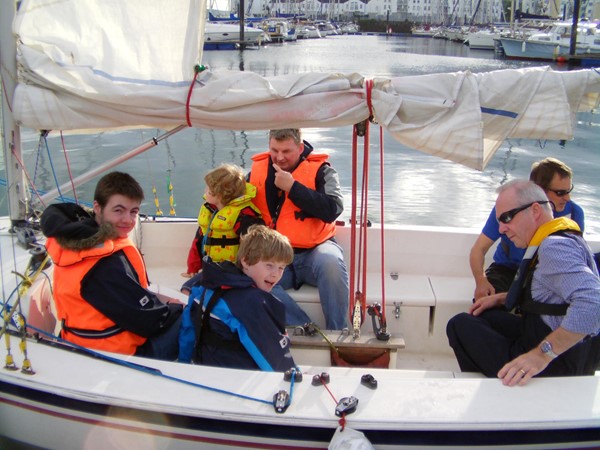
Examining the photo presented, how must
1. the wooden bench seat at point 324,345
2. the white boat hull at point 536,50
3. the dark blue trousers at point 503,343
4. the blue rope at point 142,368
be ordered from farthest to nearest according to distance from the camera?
the white boat hull at point 536,50, the wooden bench seat at point 324,345, the dark blue trousers at point 503,343, the blue rope at point 142,368

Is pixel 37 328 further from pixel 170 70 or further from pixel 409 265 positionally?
pixel 409 265

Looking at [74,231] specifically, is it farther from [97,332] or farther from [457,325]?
[457,325]

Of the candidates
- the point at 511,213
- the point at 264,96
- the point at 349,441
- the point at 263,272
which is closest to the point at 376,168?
the point at 264,96

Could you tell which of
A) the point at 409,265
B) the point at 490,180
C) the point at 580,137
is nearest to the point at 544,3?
the point at 580,137

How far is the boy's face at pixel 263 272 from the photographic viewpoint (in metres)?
2.57

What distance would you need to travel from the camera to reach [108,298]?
2.51 meters

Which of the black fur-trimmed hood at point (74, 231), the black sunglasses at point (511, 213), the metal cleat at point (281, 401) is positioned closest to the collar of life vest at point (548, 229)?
the black sunglasses at point (511, 213)

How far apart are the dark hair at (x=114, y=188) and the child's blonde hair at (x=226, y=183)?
0.83 meters

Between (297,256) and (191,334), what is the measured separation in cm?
107

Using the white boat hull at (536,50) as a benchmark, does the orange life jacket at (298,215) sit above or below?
below

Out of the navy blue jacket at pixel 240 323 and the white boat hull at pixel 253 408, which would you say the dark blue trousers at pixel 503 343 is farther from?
the navy blue jacket at pixel 240 323

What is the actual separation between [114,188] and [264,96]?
2.56 ft

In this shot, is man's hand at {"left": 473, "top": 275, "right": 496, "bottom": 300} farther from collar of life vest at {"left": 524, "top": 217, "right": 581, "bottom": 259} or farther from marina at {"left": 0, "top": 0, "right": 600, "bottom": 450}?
collar of life vest at {"left": 524, "top": 217, "right": 581, "bottom": 259}

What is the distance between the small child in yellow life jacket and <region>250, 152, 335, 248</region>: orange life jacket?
0.10 meters
